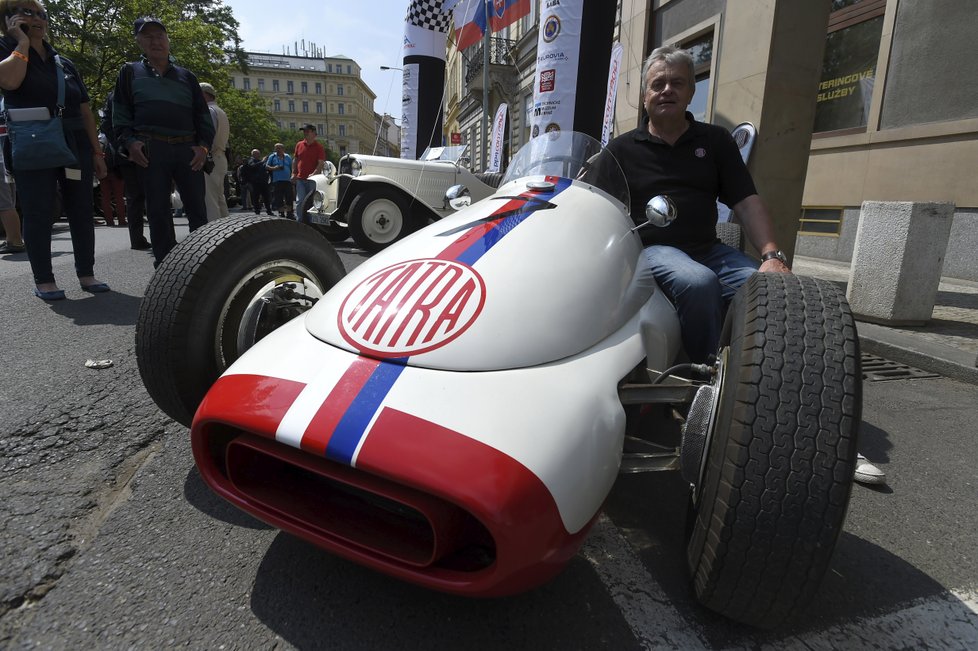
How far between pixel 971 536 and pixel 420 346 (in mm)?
1849

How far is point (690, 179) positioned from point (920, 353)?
2.25 metres

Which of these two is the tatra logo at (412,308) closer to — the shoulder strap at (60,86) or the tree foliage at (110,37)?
the shoulder strap at (60,86)

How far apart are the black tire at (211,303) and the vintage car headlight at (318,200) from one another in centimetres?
543

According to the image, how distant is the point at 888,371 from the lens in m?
3.46

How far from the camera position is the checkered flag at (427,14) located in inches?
501

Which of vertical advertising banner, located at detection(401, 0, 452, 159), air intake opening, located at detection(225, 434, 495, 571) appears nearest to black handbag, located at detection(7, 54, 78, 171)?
air intake opening, located at detection(225, 434, 495, 571)

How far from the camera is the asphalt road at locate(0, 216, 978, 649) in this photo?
4.06 ft

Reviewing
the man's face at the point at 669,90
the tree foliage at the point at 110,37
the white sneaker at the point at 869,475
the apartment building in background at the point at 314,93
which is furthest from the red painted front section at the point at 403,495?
the apartment building in background at the point at 314,93

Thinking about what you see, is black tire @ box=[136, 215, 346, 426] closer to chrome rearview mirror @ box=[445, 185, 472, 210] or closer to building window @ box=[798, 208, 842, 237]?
chrome rearview mirror @ box=[445, 185, 472, 210]

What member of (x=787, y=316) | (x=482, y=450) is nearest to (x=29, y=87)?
(x=482, y=450)

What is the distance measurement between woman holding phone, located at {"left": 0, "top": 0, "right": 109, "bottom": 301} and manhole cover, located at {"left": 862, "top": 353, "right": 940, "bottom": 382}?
5.30m

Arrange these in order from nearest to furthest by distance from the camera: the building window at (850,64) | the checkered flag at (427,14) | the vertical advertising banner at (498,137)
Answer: the building window at (850,64)
the vertical advertising banner at (498,137)
the checkered flag at (427,14)

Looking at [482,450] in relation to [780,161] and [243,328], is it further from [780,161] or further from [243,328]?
[780,161]

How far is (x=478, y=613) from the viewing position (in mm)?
1305
